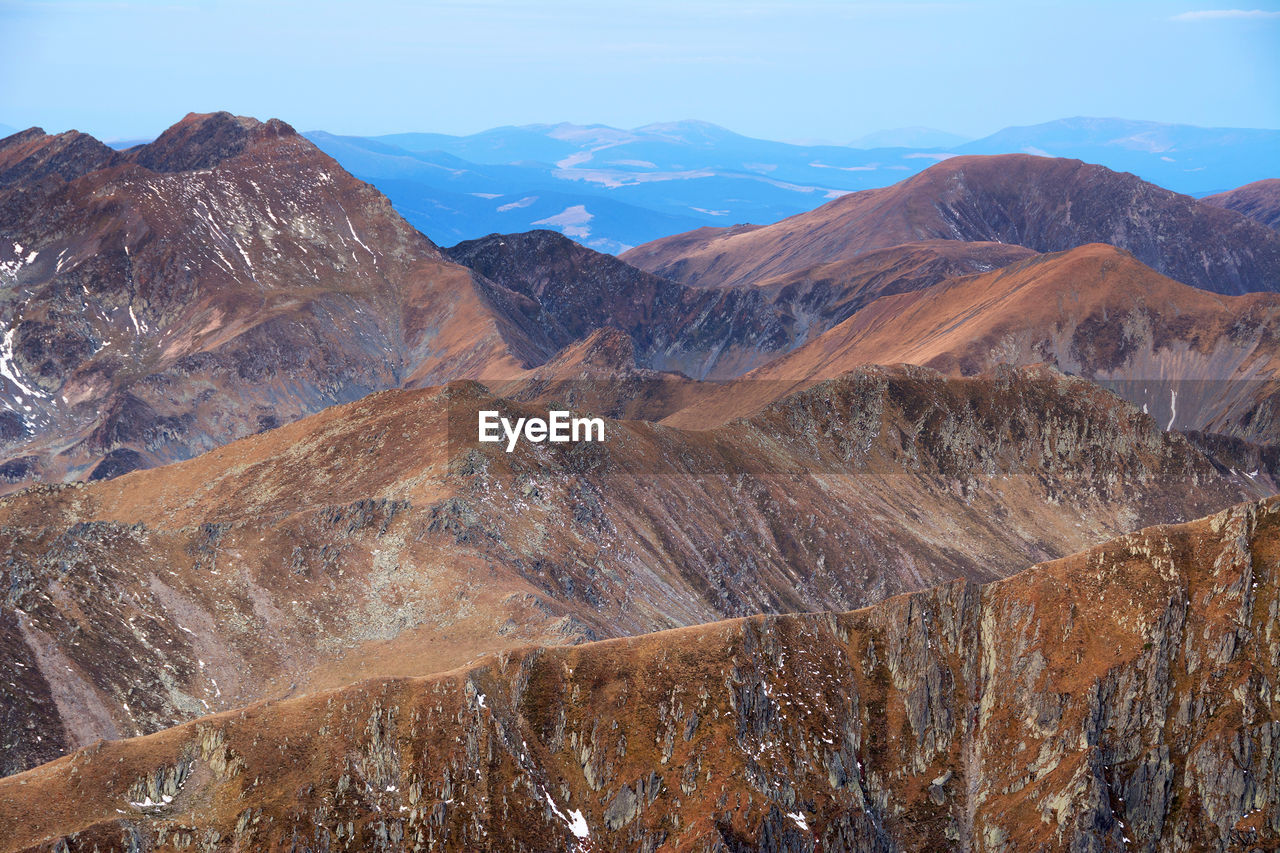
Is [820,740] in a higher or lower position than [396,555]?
lower

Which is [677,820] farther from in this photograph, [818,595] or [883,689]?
[818,595]

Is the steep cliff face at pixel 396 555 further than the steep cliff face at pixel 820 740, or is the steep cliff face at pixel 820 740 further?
the steep cliff face at pixel 396 555

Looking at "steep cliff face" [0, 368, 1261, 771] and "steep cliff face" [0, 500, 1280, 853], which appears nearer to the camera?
"steep cliff face" [0, 500, 1280, 853]

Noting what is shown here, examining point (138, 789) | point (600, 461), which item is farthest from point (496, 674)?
point (600, 461)

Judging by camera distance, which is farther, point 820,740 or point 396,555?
point 396,555
